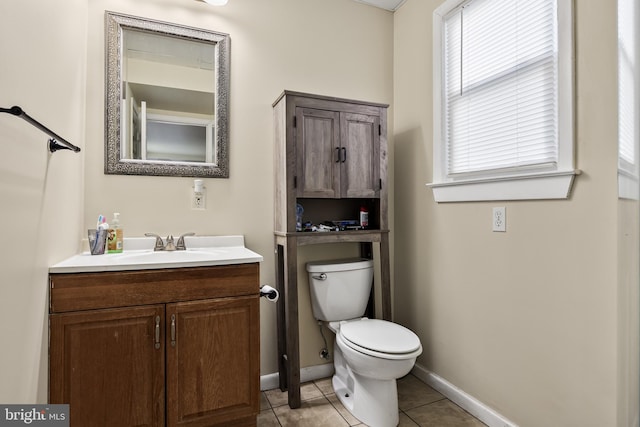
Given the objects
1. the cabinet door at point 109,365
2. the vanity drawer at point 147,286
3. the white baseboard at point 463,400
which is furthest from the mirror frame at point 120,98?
the white baseboard at point 463,400

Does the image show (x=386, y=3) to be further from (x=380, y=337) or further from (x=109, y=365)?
(x=109, y=365)

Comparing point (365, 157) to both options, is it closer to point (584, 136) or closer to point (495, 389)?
point (584, 136)

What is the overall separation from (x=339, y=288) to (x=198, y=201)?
0.99 m

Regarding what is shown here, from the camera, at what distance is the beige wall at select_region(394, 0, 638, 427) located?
125 cm

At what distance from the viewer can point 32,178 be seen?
1.13m

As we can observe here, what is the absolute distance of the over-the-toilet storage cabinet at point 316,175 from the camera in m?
1.86

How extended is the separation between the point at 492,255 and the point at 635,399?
1.30 meters

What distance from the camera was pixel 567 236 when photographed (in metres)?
1.37

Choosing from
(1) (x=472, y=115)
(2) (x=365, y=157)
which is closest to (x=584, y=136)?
(1) (x=472, y=115)

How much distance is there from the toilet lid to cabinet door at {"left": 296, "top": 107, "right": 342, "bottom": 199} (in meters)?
0.76

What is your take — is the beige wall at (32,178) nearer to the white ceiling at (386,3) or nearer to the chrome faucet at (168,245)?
the chrome faucet at (168,245)

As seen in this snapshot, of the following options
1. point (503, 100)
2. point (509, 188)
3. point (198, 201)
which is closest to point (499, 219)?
point (509, 188)

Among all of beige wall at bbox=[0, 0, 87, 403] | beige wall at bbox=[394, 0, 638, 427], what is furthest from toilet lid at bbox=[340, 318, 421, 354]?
beige wall at bbox=[0, 0, 87, 403]

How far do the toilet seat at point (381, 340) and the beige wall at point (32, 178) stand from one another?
1267mm
